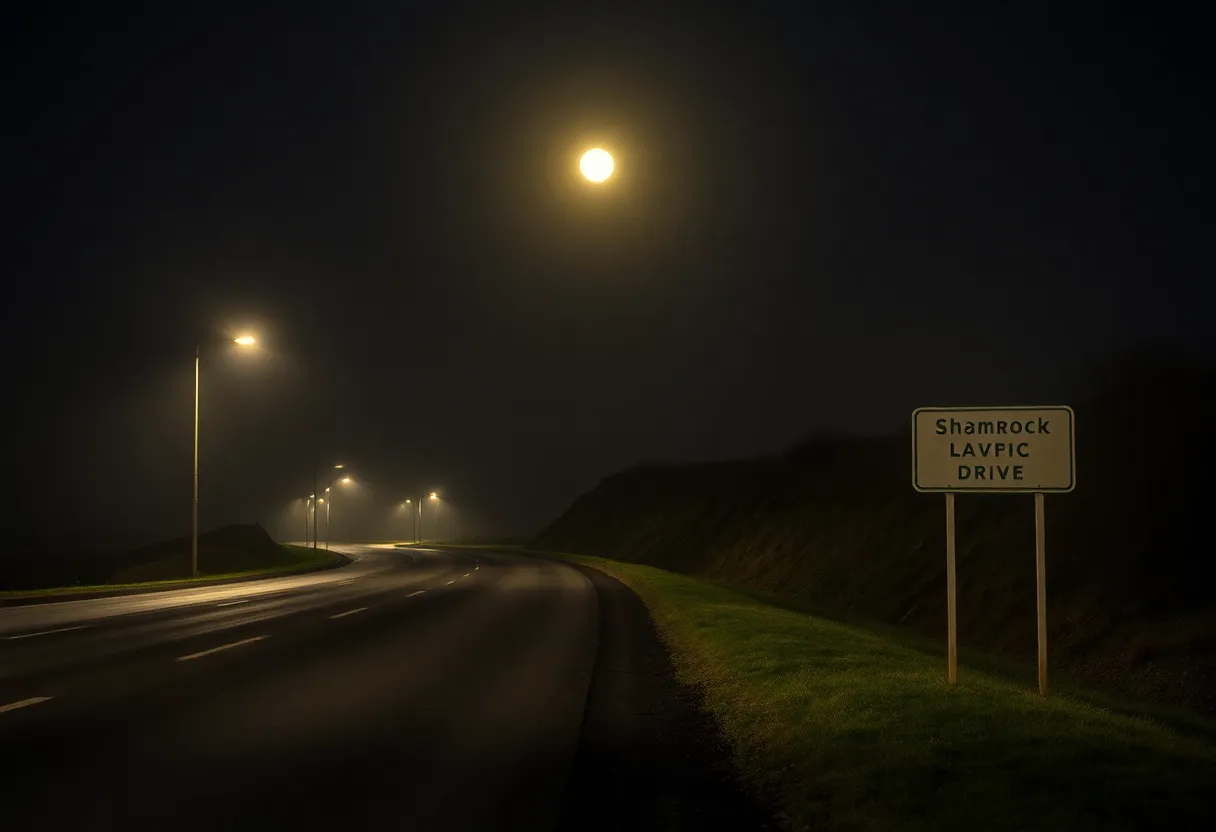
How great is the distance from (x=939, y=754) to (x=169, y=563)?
2225 inches

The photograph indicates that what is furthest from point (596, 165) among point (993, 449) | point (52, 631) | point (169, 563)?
point (169, 563)

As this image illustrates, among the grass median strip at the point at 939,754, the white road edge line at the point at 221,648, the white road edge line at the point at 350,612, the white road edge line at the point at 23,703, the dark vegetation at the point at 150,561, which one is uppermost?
the grass median strip at the point at 939,754

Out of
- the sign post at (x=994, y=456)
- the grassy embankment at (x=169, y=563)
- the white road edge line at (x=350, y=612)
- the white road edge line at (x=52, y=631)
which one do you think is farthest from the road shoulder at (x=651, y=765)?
the grassy embankment at (x=169, y=563)

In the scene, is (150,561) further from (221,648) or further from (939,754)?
(939,754)

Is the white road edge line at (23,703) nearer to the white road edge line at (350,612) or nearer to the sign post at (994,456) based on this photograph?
the sign post at (994,456)

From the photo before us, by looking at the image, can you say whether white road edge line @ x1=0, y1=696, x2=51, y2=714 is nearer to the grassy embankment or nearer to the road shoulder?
the road shoulder

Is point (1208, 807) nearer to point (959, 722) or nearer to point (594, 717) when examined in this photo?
point (959, 722)

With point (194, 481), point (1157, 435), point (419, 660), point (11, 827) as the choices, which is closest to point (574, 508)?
point (194, 481)

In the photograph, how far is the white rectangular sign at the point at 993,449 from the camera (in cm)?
912

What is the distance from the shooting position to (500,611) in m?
21.0

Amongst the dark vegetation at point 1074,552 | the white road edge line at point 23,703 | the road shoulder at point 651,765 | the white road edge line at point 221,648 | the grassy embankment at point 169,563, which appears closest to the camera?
the road shoulder at point 651,765

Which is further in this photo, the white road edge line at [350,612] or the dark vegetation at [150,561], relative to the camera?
the dark vegetation at [150,561]

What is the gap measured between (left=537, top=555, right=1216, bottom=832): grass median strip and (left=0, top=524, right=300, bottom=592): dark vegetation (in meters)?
42.9

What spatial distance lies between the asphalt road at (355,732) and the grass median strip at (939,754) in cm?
51
